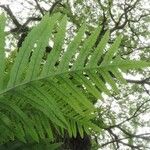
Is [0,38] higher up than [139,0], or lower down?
lower down

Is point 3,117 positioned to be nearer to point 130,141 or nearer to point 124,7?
point 130,141

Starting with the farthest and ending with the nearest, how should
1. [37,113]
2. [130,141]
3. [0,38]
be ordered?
[130,141] < [37,113] < [0,38]

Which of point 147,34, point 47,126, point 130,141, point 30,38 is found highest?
point 147,34

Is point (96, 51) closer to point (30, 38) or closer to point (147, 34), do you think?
point (30, 38)

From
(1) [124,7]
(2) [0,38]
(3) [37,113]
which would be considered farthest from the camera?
(1) [124,7]

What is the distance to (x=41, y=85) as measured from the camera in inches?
35.2

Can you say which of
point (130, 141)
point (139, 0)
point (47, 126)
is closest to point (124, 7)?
point (139, 0)

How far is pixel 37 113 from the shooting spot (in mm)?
1051

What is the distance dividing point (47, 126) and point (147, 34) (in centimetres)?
1033

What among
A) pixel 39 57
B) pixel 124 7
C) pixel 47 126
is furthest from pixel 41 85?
pixel 124 7

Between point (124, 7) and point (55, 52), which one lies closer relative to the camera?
point (55, 52)

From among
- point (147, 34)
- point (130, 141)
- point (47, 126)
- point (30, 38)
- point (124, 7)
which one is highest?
point (124, 7)

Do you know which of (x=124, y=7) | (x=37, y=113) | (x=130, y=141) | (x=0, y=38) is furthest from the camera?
(x=124, y=7)

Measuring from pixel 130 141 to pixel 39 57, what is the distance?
31.7ft
